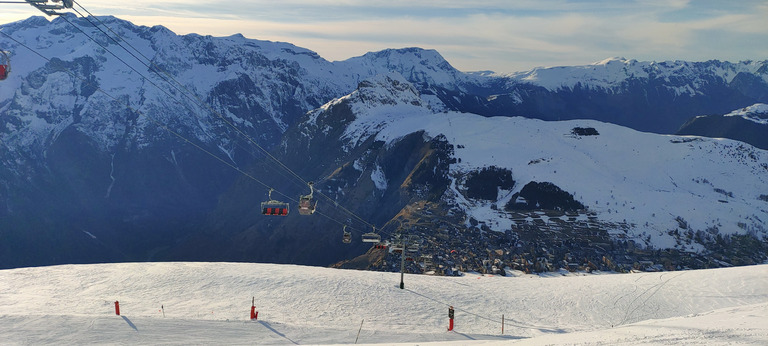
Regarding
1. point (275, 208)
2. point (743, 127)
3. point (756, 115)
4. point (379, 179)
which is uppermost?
point (756, 115)

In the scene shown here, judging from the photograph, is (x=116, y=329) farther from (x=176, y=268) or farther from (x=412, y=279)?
(x=412, y=279)

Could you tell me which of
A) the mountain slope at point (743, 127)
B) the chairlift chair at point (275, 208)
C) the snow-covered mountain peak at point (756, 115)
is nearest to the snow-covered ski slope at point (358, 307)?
the chairlift chair at point (275, 208)

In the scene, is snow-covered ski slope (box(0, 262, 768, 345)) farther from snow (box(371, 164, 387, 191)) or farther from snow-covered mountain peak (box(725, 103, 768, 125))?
snow-covered mountain peak (box(725, 103, 768, 125))

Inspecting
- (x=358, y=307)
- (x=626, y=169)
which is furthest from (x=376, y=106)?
(x=358, y=307)

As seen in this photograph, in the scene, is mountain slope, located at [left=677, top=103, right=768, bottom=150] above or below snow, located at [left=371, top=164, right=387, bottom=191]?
above

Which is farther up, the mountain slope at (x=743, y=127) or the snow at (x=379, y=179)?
the mountain slope at (x=743, y=127)

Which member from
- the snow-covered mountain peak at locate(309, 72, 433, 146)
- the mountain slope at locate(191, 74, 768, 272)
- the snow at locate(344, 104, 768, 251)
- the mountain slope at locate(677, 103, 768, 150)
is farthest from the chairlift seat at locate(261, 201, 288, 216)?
the mountain slope at locate(677, 103, 768, 150)

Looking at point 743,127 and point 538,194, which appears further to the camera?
point 743,127

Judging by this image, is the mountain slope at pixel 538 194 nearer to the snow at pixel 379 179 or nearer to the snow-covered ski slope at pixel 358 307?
the snow at pixel 379 179

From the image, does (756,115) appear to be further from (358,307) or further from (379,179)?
(358,307)
